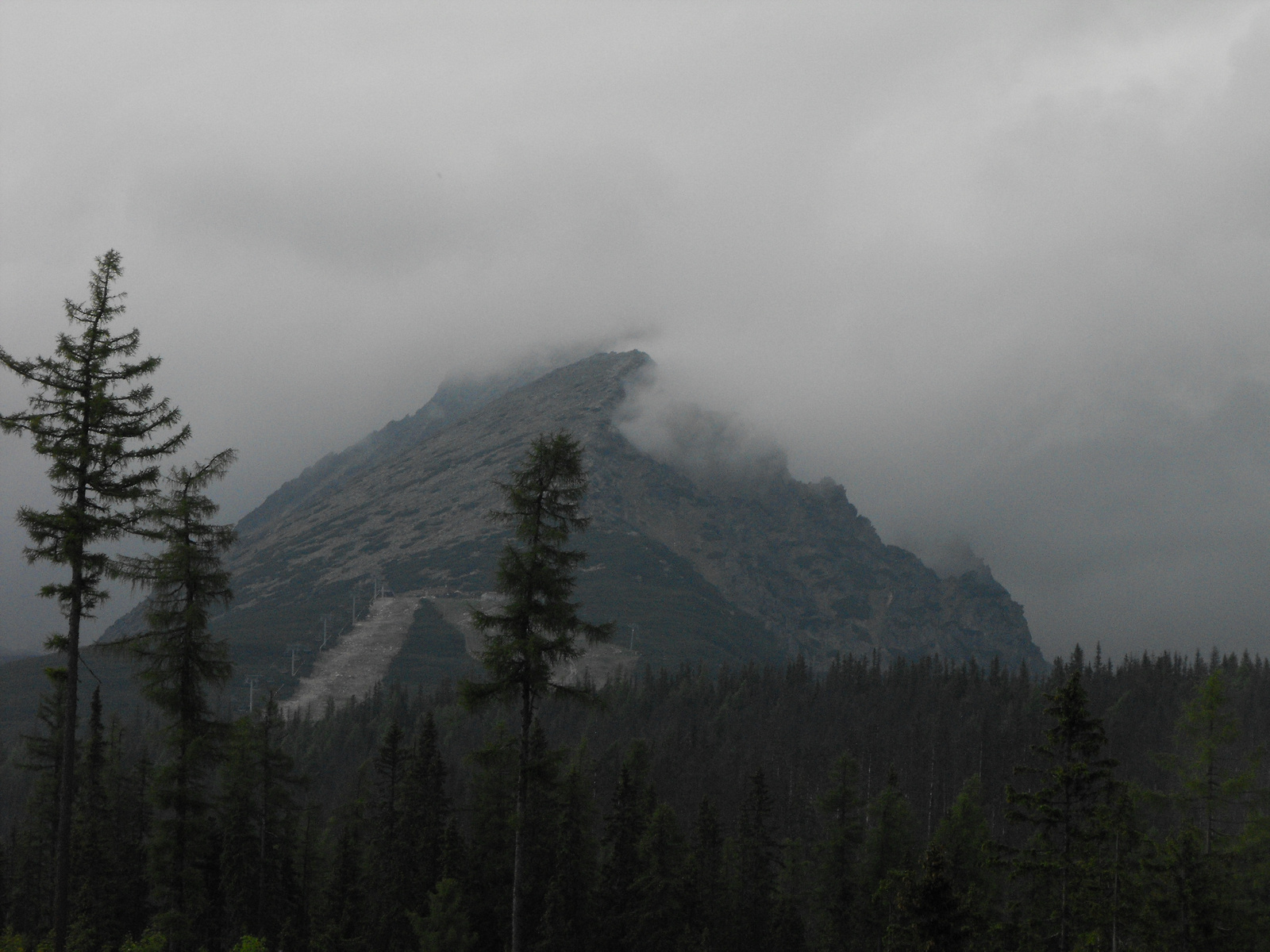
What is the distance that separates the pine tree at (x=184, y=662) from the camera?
1249 inches

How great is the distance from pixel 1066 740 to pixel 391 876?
36739 millimetres

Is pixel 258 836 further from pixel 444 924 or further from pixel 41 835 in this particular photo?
pixel 41 835

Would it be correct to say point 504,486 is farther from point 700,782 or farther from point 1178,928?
point 700,782

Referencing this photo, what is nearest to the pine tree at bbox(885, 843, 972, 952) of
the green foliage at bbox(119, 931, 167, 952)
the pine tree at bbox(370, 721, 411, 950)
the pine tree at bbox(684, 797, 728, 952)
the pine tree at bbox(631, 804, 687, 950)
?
the green foliage at bbox(119, 931, 167, 952)

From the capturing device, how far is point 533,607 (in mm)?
28281

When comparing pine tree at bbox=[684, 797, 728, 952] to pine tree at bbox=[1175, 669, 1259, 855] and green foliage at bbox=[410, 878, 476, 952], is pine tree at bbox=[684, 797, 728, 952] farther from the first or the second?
pine tree at bbox=[1175, 669, 1259, 855]

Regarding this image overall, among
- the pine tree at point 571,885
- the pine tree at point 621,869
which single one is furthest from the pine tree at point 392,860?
the pine tree at point 621,869

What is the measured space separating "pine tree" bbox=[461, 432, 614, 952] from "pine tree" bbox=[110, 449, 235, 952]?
32.7ft

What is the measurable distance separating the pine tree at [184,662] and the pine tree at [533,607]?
32.7 ft

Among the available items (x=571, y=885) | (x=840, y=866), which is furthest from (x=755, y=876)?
(x=571, y=885)

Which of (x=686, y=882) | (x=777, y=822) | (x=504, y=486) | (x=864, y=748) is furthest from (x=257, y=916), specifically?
(x=864, y=748)

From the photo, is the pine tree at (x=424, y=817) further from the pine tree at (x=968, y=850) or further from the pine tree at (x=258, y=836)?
the pine tree at (x=968, y=850)

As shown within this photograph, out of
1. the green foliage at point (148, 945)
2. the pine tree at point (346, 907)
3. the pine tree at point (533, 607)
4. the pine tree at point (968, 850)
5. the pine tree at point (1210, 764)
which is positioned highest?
the pine tree at point (533, 607)

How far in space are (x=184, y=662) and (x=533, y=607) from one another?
40.5 feet
